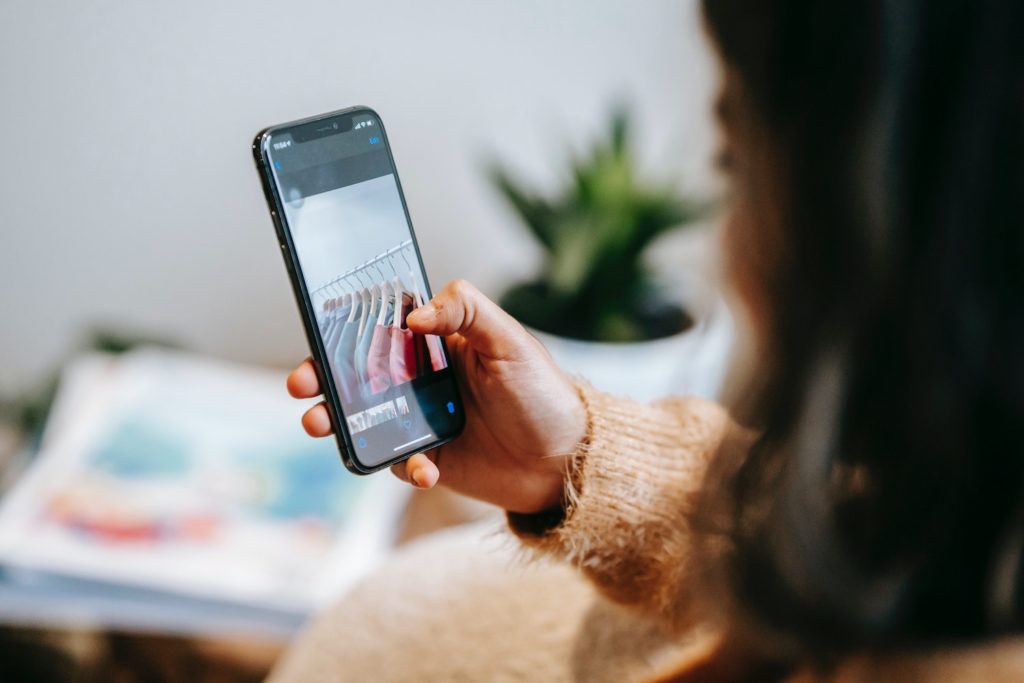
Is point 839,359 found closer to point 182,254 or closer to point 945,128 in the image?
point 945,128

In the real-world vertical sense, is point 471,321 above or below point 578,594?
above

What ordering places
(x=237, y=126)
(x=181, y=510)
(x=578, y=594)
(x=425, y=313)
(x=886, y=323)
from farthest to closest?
(x=237, y=126) < (x=181, y=510) < (x=578, y=594) < (x=425, y=313) < (x=886, y=323)

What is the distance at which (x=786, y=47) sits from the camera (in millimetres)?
299

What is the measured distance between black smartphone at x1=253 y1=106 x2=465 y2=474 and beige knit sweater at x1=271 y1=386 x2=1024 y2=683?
10 centimetres

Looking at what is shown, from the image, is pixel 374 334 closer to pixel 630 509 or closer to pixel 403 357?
pixel 403 357

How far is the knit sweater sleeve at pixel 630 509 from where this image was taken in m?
0.46

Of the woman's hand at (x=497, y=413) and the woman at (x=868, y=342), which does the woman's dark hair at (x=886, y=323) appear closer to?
the woman at (x=868, y=342)

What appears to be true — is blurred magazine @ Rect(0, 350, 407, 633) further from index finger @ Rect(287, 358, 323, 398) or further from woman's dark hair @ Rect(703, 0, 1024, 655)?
woman's dark hair @ Rect(703, 0, 1024, 655)

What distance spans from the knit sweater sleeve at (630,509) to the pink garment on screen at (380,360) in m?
0.11

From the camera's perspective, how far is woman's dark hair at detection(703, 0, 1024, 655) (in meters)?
0.27

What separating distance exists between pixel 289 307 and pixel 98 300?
0.21 metres

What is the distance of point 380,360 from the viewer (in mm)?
434

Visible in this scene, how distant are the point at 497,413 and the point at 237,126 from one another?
0.56m

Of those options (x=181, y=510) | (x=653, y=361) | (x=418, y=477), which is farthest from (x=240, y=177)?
(x=418, y=477)
